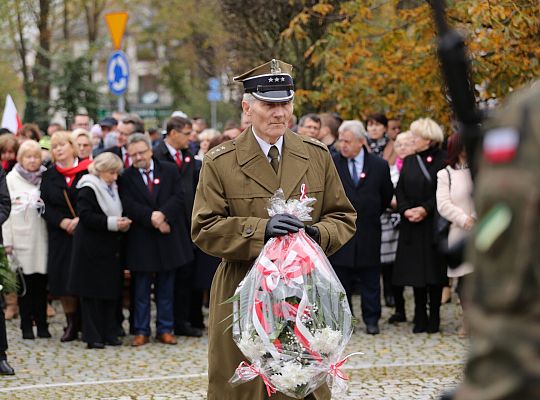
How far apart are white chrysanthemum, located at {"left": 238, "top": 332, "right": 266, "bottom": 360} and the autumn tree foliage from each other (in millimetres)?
6578

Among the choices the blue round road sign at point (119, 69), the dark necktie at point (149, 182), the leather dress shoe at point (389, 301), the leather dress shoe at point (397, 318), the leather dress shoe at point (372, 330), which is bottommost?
the leather dress shoe at point (372, 330)

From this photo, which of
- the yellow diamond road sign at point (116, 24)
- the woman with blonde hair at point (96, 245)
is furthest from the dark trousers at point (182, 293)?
the yellow diamond road sign at point (116, 24)

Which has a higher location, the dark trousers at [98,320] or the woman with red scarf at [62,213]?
the woman with red scarf at [62,213]

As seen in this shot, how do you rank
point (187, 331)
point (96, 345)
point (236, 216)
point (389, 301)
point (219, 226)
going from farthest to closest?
point (389, 301)
point (187, 331)
point (96, 345)
point (236, 216)
point (219, 226)

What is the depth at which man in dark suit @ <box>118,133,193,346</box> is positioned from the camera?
10781 millimetres

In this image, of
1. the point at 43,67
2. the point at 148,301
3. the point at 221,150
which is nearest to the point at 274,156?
the point at 221,150

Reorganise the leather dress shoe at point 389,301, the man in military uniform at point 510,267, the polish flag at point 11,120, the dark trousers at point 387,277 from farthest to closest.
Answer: the polish flag at point 11,120 < the leather dress shoe at point 389,301 < the dark trousers at point 387,277 < the man in military uniform at point 510,267

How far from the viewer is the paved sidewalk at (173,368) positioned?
337 inches

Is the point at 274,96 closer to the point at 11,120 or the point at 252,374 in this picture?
the point at 252,374

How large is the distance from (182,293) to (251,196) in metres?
6.13

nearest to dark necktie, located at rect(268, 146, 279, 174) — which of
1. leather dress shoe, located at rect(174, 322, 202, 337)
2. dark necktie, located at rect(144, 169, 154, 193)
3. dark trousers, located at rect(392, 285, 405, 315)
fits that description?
dark necktie, located at rect(144, 169, 154, 193)

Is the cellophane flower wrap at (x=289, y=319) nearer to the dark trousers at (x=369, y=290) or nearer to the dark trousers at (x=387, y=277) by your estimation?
the dark trousers at (x=369, y=290)

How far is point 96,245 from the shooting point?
422 inches

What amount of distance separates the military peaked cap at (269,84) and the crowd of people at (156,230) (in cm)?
488
